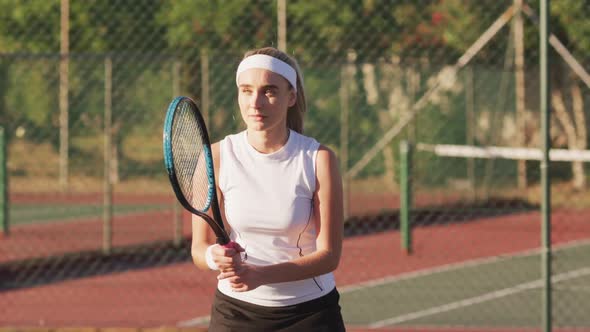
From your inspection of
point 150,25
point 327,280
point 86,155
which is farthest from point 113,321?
point 86,155

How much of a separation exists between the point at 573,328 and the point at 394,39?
8.78 metres

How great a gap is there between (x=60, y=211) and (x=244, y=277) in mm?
13688

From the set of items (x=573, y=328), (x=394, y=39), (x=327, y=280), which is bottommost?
(x=573, y=328)

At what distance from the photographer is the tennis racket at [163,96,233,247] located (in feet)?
10.5

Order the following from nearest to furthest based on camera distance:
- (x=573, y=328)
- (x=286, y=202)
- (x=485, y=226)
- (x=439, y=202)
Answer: (x=286, y=202)
(x=573, y=328)
(x=485, y=226)
(x=439, y=202)

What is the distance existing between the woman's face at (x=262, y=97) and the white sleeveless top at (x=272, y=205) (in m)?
0.12

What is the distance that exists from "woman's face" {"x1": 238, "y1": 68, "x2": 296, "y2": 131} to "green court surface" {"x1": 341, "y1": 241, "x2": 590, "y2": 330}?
3.79 metres

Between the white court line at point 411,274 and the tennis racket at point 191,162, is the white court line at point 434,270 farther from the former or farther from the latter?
the tennis racket at point 191,162

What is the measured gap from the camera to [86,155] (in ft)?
57.2

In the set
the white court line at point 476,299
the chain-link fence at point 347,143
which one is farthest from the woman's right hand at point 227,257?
the chain-link fence at point 347,143

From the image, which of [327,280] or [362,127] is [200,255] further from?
[362,127]

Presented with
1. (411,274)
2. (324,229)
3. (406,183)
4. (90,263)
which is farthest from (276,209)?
(90,263)

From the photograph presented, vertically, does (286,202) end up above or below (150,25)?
below

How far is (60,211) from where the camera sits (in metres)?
16.4
